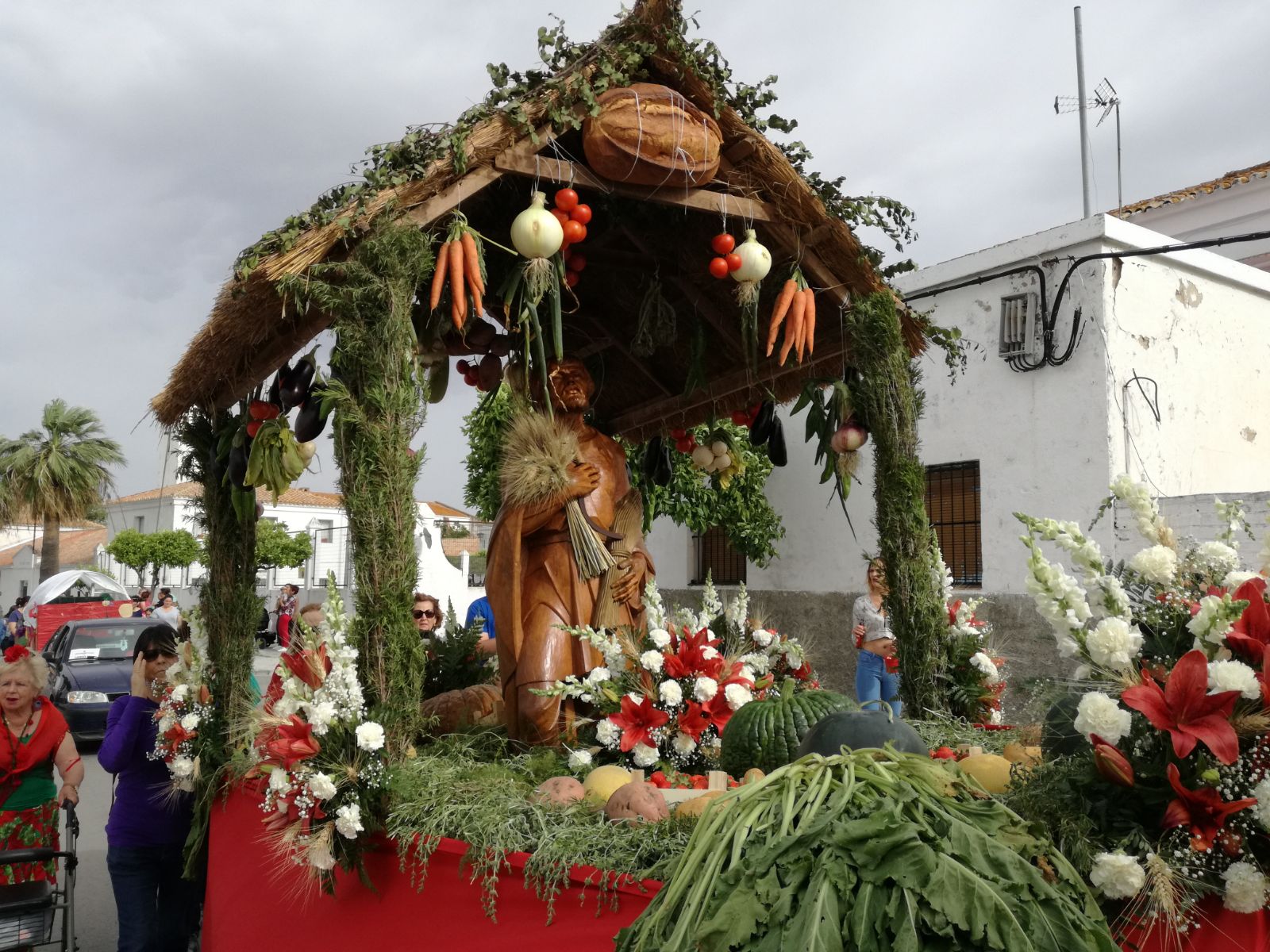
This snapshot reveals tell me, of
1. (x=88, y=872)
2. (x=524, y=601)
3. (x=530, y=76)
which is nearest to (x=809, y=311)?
(x=530, y=76)

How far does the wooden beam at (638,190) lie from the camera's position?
411 centimetres

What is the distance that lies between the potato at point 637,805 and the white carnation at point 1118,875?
3.99 ft

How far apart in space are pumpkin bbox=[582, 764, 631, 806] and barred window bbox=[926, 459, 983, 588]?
786 cm

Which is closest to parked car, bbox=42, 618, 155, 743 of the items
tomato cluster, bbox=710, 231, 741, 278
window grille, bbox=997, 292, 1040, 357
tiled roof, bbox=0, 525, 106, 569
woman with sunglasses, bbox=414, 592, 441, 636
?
woman with sunglasses, bbox=414, 592, 441, 636

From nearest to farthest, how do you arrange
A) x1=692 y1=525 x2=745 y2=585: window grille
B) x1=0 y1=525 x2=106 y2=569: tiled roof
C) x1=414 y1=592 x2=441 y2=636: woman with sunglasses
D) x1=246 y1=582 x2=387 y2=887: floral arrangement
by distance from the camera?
x1=246 y1=582 x2=387 y2=887: floral arrangement < x1=414 y1=592 x2=441 y2=636: woman with sunglasses < x1=692 y1=525 x2=745 y2=585: window grille < x1=0 y1=525 x2=106 y2=569: tiled roof

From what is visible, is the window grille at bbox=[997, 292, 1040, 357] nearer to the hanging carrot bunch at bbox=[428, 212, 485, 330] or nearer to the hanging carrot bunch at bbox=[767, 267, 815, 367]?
the hanging carrot bunch at bbox=[767, 267, 815, 367]

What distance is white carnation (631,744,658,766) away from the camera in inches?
168

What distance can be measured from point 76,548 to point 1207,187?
57.0 metres

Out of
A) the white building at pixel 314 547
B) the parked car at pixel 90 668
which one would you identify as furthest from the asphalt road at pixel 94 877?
the white building at pixel 314 547

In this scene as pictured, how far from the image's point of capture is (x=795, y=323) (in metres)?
4.60

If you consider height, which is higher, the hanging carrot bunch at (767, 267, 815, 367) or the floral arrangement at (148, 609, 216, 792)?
the hanging carrot bunch at (767, 267, 815, 367)

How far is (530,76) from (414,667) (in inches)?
96.8

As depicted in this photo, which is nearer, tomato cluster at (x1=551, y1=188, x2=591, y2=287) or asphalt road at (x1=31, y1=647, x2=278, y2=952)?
tomato cluster at (x1=551, y1=188, x2=591, y2=287)

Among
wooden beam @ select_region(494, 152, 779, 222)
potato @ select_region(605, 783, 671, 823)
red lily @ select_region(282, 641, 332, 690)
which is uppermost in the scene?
wooden beam @ select_region(494, 152, 779, 222)
